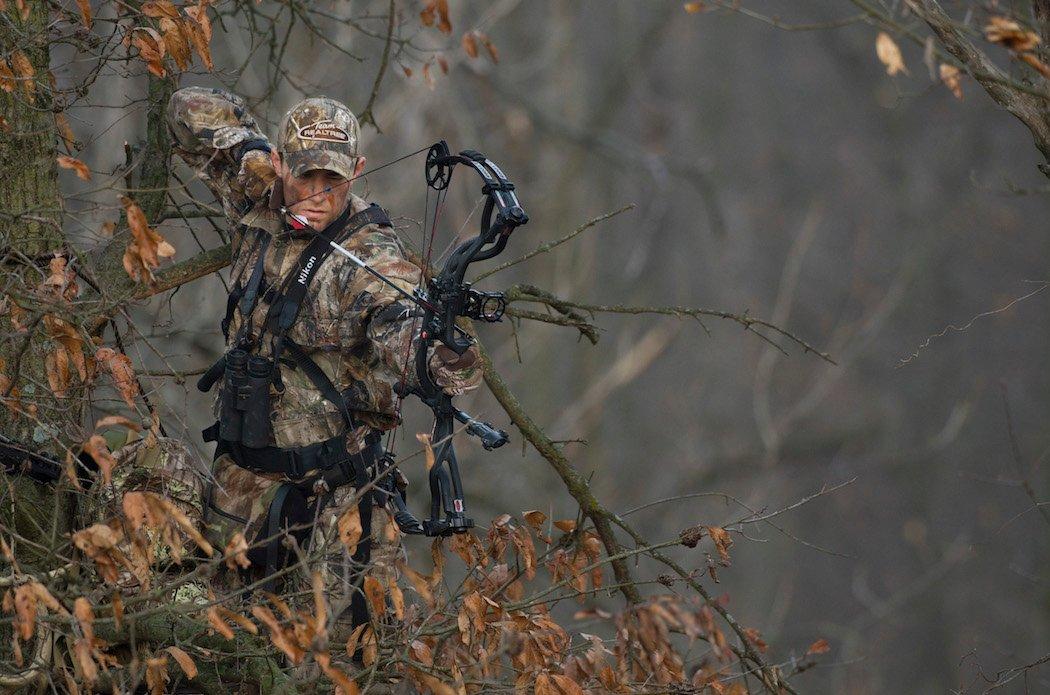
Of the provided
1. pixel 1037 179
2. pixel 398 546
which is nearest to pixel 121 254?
pixel 398 546

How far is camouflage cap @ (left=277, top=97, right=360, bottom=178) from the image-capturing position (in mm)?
5500

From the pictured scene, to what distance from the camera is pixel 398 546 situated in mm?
5523

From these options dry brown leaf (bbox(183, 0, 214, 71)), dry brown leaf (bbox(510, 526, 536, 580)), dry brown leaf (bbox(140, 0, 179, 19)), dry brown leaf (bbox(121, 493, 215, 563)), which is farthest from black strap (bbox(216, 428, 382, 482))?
dry brown leaf (bbox(140, 0, 179, 19))

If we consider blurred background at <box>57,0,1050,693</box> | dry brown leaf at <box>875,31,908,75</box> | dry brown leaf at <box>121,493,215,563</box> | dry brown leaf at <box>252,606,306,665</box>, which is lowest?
blurred background at <box>57,0,1050,693</box>

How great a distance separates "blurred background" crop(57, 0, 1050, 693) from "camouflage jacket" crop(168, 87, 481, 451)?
15.2 meters

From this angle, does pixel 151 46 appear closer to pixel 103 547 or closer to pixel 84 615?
pixel 103 547

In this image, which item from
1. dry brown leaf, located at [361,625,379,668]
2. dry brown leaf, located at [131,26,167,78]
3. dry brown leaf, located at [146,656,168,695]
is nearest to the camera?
dry brown leaf, located at [146,656,168,695]

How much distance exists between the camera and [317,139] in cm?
552

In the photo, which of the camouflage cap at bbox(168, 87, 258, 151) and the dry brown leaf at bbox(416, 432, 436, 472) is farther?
the camouflage cap at bbox(168, 87, 258, 151)

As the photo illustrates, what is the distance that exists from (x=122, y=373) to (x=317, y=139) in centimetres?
129

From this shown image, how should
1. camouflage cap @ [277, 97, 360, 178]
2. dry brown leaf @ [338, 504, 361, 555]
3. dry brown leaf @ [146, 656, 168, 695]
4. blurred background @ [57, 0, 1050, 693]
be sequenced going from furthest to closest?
blurred background @ [57, 0, 1050, 693]
camouflage cap @ [277, 97, 360, 178]
dry brown leaf @ [146, 656, 168, 695]
dry brown leaf @ [338, 504, 361, 555]

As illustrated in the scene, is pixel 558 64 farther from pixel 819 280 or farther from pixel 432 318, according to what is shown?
pixel 432 318

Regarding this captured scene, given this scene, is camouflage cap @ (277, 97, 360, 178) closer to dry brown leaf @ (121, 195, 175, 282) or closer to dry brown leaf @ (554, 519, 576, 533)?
dry brown leaf @ (121, 195, 175, 282)

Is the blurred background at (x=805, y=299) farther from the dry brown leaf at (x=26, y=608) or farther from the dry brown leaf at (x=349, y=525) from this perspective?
the dry brown leaf at (x=26, y=608)
